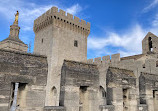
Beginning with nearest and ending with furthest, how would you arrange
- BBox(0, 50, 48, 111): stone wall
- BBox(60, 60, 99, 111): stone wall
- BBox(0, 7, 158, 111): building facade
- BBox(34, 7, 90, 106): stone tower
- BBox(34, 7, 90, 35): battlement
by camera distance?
BBox(0, 50, 48, 111): stone wall
BBox(0, 7, 158, 111): building facade
BBox(60, 60, 99, 111): stone wall
BBox(34, 7, 90, 106): stone tower
BBox(34, 7, 90, 35): battlement

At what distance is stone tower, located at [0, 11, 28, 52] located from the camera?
3134 centimetres

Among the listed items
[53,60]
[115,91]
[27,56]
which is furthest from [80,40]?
[27,56]

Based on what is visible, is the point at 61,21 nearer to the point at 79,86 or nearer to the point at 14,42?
the point at 79,86

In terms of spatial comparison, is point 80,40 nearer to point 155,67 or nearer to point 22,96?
point 155,67

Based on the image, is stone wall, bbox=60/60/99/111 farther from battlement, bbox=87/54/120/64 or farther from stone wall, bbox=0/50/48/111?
battlement, bbox=87/54/120/64

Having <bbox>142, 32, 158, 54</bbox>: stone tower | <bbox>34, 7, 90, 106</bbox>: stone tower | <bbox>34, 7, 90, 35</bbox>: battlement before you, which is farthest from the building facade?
<bbox>34, 7, 90, 35</bbox>: battlement

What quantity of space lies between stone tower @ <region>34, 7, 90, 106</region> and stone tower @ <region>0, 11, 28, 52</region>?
1128 cm

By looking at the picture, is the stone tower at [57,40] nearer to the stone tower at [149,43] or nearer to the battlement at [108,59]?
the battlement at [108,59]

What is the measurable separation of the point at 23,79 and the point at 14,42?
94.7 feet

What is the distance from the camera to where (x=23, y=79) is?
5.78 meters

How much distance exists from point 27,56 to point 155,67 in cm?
1303

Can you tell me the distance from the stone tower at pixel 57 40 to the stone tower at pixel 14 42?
11.3 meters

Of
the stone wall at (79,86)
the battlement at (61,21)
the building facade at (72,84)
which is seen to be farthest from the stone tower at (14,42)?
the stone wall at (79,86)

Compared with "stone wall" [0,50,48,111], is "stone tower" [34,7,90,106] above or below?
above
